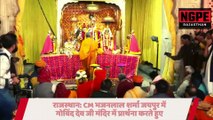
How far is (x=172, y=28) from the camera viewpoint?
8477mm

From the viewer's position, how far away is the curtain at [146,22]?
1184 centimetres

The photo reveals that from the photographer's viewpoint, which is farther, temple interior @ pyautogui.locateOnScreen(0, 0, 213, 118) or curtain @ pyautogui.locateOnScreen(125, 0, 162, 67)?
curtain @ pyautogui.locateOnScreen(125, 0, 162, 67)

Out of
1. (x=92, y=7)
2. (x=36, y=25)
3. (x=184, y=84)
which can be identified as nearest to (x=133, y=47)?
(x=92, y=7)

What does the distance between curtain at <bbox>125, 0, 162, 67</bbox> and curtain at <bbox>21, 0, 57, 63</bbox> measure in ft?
8.39

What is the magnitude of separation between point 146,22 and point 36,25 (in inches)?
139

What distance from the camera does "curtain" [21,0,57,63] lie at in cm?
1246

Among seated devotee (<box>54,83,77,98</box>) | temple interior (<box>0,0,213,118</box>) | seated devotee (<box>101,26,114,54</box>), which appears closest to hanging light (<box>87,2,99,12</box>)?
temple interior (<box>0,0,213,118</box>)

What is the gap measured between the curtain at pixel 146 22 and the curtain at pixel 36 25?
2556 mm

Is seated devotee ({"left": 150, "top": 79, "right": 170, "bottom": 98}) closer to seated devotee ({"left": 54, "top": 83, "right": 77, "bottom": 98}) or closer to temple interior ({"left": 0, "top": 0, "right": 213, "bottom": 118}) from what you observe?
temple interior ({"left": 0, "top": 0, "right": 213, "bottom": 118})

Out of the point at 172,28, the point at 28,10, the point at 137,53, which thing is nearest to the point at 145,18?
the point at 137,53

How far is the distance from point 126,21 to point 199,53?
6.61 meters

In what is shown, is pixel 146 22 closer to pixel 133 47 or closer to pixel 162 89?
pixel 133 47

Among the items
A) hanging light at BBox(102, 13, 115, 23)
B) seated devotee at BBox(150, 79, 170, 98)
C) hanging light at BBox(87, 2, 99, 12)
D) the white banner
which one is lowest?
seated devotee at BBox(150, 79, 170, 98)

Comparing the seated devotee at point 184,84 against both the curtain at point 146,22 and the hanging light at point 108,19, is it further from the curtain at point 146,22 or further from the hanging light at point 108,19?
the hanging light at point 108,19
